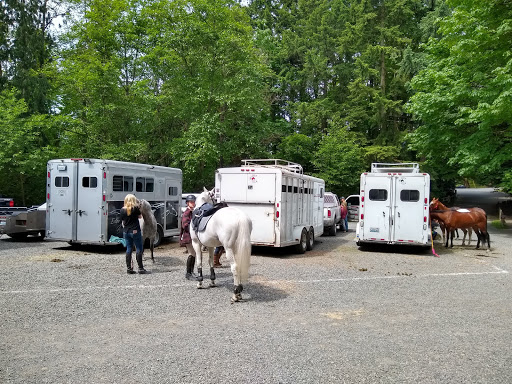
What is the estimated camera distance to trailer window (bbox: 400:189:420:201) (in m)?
13.9

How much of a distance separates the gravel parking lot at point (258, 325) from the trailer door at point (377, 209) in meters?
3.37

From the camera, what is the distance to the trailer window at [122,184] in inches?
503

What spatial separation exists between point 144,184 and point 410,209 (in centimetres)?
900

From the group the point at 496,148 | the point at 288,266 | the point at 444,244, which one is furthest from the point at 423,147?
the point at 288,266

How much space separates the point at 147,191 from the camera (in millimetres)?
14141

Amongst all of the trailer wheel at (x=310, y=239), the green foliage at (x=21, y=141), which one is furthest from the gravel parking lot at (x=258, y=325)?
the green foliage at (x=21, y=141)

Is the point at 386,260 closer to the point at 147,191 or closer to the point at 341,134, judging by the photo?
the point at 147,191

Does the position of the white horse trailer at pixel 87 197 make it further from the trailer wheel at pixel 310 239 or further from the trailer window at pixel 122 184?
the trailer wheel at pixel 310 239

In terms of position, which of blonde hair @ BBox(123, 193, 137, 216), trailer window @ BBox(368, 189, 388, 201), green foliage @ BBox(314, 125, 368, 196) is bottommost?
blonde hair @ BBox(123, 193, 137, 216)

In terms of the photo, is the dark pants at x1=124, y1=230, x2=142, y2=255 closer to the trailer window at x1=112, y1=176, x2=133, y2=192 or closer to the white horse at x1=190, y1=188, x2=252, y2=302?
the white horse at x1=190, y1=188, x2=252, y2=302

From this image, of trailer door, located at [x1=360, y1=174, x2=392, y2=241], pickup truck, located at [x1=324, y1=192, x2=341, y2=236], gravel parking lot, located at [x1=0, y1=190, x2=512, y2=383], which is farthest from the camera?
pickup truck, located at [x1=324, y1=192, x2=341, y2=236]

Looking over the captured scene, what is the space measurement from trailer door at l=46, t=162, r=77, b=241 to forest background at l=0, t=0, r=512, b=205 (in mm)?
10226

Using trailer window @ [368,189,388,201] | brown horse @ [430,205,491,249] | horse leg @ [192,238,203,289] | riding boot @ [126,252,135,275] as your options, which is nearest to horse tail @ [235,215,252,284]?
horse leg @ [192,238,203,289]

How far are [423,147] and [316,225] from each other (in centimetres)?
1302
